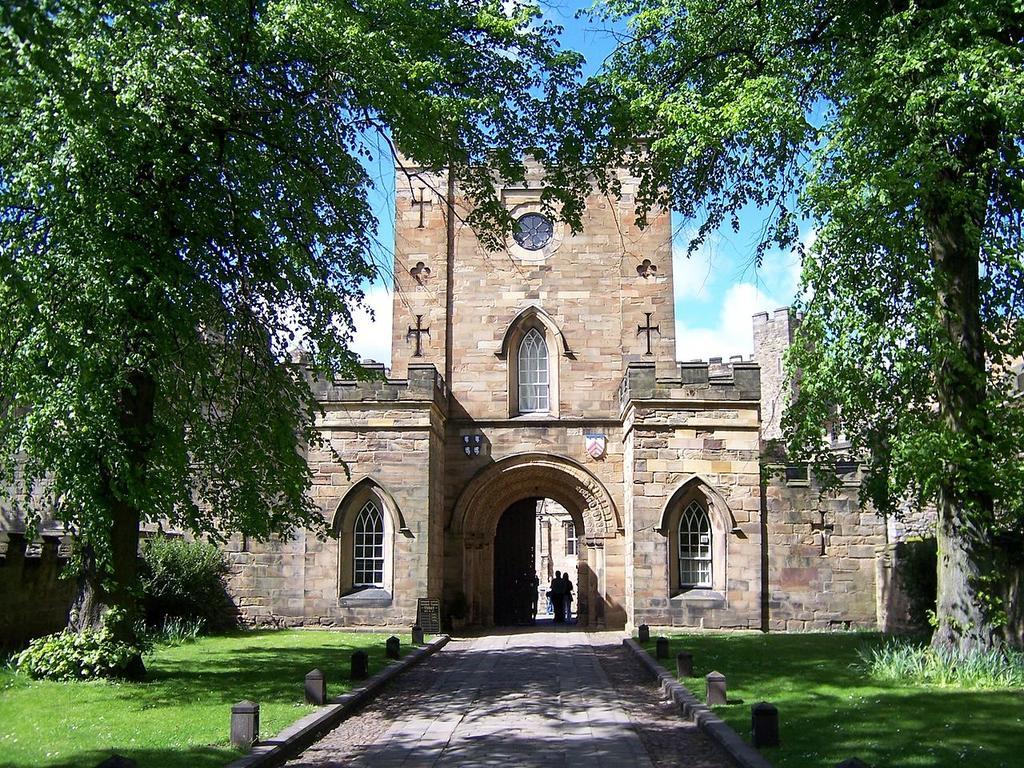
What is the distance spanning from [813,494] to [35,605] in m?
15.0

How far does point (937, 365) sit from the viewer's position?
1136cm

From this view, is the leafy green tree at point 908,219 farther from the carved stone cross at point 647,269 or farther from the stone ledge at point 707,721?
the carved stone cross at point 647,269

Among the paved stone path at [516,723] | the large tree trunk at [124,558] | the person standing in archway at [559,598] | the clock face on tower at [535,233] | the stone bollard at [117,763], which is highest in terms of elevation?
the clock face on tower at [535,233]

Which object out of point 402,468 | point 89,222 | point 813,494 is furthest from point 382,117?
point 813,494

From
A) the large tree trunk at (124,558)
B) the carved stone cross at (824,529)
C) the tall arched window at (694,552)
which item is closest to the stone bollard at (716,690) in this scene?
the large tree trunk at (124,558)

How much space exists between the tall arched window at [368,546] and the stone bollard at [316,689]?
9930mm

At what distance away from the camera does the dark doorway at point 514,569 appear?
83.7 feet

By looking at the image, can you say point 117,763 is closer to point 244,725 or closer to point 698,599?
point 244,725

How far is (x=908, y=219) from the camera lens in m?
11.1

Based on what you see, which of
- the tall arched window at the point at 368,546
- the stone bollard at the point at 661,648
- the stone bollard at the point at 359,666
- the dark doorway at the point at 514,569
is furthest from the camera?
the dark doorway at the point at 514,569

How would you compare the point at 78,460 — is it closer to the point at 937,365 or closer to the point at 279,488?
the point at 279,488

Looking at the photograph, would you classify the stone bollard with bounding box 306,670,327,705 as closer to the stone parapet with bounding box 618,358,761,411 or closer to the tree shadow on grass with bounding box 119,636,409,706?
the tree shadow on grass with bounding box 119,636,409,706

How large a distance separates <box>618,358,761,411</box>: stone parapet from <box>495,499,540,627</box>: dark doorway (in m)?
7.42

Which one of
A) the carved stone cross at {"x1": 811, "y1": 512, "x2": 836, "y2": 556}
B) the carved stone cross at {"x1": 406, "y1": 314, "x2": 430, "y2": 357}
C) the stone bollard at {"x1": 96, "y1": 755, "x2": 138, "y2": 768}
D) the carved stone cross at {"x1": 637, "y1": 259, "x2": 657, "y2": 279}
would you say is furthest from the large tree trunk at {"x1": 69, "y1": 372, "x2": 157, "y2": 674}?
the carved stone cross at {"x1": 811, "y1": 512, "x2": 836, "y2": 556}
